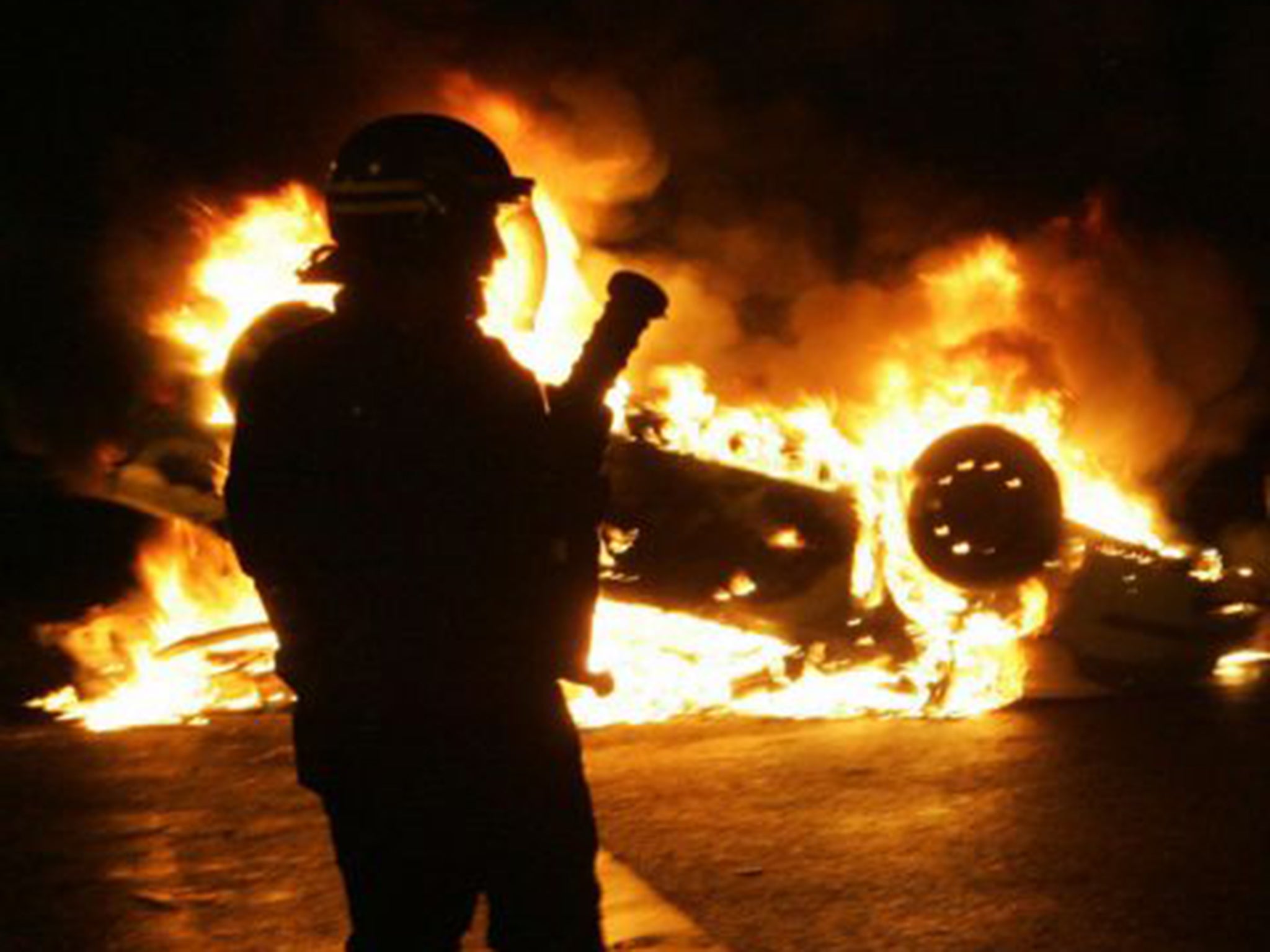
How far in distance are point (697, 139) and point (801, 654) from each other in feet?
16.0

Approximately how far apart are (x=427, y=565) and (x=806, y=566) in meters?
5.07

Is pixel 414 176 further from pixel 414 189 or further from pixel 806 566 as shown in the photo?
pixel 806 566

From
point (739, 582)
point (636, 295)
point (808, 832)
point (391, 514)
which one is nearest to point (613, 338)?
point (636, 295)

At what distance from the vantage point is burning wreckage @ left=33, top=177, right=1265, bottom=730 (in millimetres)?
7211

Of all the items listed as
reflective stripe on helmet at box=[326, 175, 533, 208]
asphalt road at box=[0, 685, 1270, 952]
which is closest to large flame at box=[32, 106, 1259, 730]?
asphalt road at box=[0, 685, 1270, 952]

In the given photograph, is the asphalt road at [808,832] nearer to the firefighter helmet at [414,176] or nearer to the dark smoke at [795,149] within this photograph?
the firefighter helmet at [414,176]

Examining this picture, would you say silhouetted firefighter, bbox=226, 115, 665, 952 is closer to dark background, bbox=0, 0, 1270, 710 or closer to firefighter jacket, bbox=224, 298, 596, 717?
firefighter jacket, bbox=224, 298, 596, 717

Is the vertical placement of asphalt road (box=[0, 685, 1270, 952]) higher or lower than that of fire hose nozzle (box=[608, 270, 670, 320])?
lower

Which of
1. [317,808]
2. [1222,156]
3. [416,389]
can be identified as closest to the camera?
[416,389]

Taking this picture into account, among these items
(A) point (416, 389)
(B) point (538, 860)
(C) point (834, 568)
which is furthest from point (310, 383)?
(C) point (834, 568)

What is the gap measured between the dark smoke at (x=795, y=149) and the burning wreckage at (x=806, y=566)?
1682 millimetres

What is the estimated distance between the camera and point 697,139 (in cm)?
1106

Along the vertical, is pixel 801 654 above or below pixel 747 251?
below

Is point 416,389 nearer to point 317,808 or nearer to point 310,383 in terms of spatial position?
point 310,383
